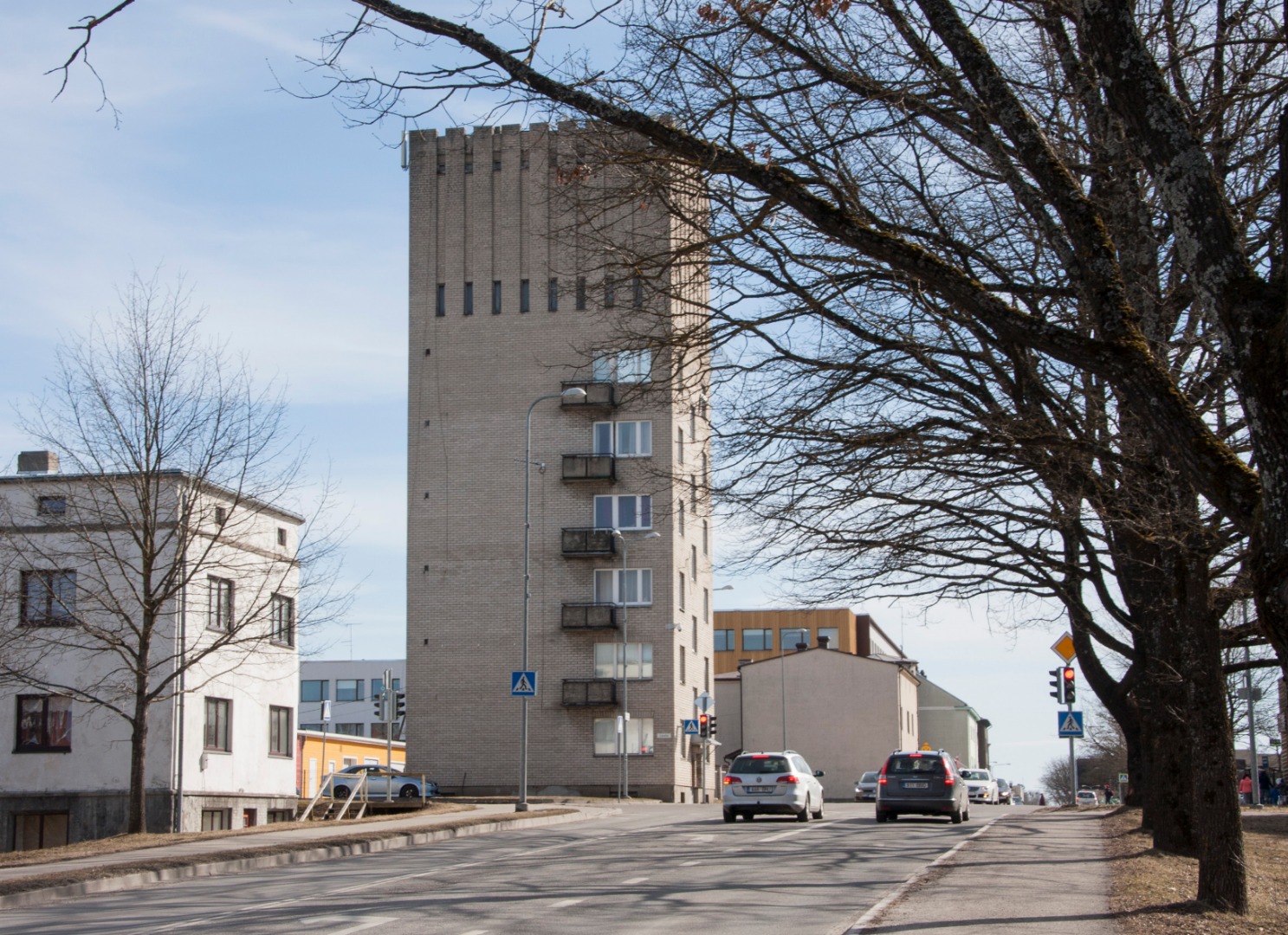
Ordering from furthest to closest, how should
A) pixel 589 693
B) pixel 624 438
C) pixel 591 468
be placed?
pixel 624 438
pixel 591 468
pixel 589 693

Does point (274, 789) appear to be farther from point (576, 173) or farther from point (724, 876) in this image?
point (576, 173)

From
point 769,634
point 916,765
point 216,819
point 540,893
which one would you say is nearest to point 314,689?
point 769,634

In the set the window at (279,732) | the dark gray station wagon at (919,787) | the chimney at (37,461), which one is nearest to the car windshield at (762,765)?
the dark gray station wagon at (919,787)

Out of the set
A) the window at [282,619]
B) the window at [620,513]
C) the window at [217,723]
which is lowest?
the window at [217,723]

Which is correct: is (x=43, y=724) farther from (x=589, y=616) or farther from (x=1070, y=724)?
(x=1070, y=724)

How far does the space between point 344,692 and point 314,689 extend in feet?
7.76

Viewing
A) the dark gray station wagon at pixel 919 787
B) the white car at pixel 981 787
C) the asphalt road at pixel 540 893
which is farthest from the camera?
the white car at pixel 981 787

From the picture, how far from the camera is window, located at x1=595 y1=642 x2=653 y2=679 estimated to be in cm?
5353

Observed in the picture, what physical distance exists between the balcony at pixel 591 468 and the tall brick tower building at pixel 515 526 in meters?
0.07

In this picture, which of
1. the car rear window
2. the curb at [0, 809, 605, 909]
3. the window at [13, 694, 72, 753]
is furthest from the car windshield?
the window at [13, 694, 72, 753]

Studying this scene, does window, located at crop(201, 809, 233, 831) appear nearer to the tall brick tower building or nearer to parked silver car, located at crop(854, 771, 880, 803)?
the tall brick tower building

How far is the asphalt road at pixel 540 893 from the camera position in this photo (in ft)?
37.7

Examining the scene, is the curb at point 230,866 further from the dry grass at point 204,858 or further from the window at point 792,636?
the window at point 792,636

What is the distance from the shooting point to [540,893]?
14008 mm
